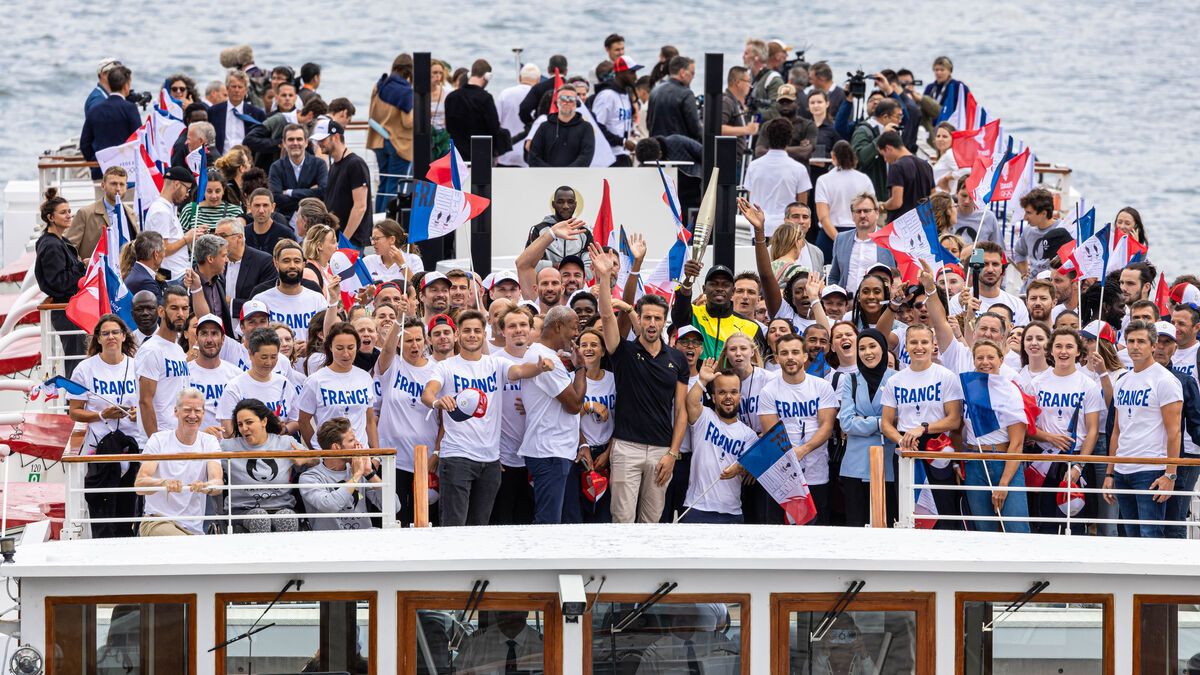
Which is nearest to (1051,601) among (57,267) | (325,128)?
(57,267)

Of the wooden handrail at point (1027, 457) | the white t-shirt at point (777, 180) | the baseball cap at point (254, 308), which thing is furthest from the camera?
the white t-shirt at point (777, 180)

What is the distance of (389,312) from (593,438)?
1.74 m

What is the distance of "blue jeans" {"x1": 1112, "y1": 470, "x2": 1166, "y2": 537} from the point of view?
515 inches

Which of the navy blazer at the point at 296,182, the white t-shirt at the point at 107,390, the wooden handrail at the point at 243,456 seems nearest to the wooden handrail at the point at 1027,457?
the wooden handrail at the point at 243,456

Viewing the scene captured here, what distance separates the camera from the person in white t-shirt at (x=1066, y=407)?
43.6ft

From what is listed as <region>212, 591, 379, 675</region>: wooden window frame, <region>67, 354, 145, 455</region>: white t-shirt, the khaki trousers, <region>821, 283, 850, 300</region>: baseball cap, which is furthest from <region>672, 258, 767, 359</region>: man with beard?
<region>212, 591, 379, 675</region>: wooden window frame

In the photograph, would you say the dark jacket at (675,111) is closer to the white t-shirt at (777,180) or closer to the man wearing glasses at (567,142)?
the man wearing glasses at (567,142)

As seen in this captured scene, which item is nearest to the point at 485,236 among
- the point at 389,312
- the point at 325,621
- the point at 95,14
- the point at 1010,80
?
the point at 389,312

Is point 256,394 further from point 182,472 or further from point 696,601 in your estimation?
point 696,601

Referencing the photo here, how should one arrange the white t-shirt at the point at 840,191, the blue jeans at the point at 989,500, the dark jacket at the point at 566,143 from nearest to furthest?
the blue jeans at the point at 989,500
the white t-shirt at the point at 840,191
the dark jacket at the point at 566,143

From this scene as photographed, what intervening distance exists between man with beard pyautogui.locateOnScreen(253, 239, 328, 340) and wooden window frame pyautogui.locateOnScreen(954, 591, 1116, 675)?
5968mm

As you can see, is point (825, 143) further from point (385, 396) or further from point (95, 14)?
point (95, 14)

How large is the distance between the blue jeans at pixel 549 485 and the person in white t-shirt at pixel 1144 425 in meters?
3.67

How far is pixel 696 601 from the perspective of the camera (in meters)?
10.7
